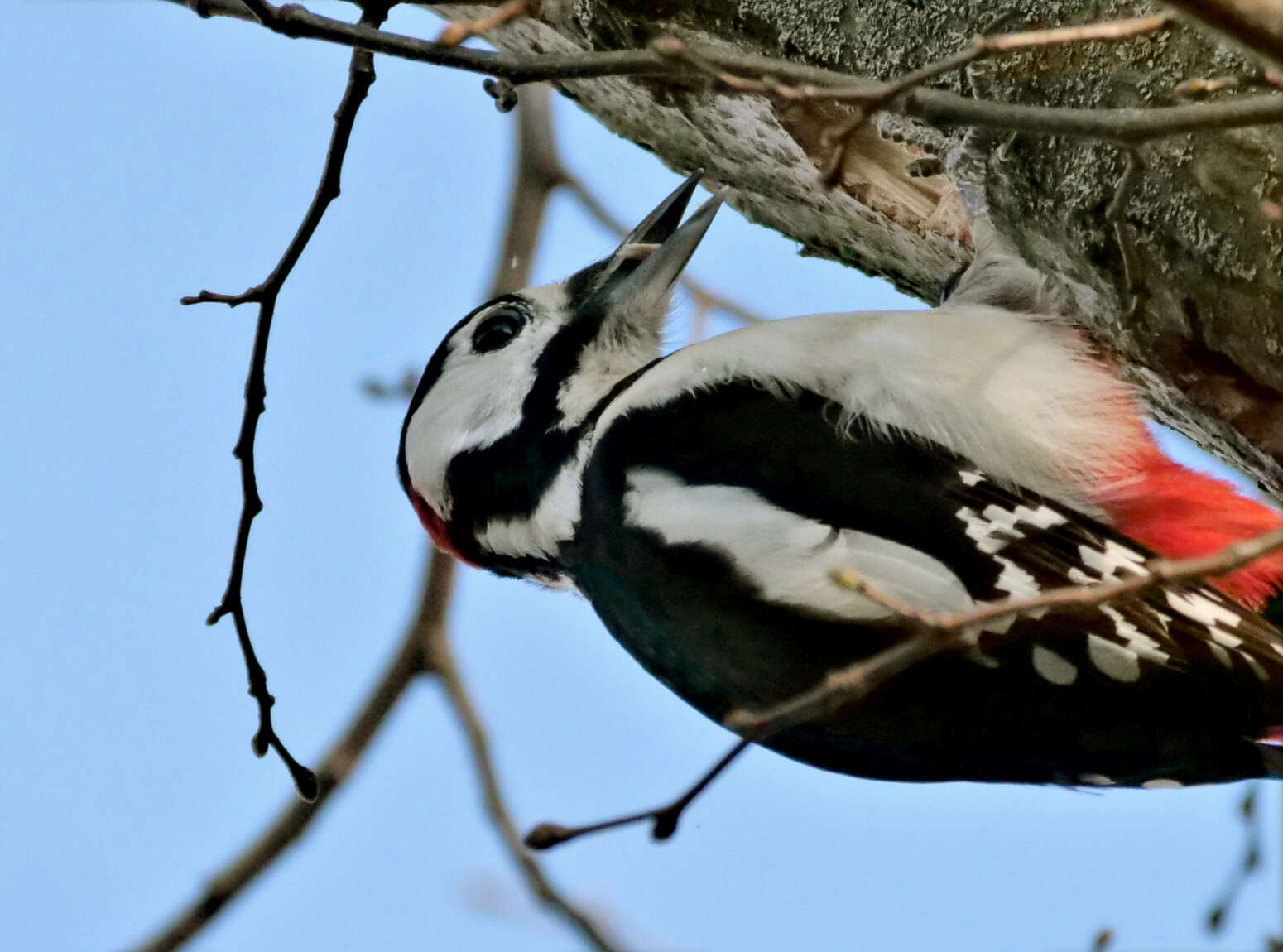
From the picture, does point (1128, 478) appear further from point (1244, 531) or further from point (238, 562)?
point (238, 562)

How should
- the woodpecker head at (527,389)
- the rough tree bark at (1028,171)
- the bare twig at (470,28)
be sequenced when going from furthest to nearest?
the woodpecker head at (527,389)
the rough tree bark at (1028,171)
the bare twig at (470,28)

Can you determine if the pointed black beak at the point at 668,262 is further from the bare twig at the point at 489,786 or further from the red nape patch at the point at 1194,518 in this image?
the bare twig at the point at 489,786

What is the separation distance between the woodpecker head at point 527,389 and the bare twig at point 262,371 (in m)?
0.43

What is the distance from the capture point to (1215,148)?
185cm

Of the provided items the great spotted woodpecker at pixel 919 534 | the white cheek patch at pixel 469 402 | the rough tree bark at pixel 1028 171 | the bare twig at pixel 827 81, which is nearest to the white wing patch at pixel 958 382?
the great spotted woodpecker at pixel 919 534

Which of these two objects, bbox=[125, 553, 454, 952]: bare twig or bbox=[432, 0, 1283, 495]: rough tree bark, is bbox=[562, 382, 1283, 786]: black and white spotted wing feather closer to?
bbox=[432, 0, 1283, 495]: rough tree bark

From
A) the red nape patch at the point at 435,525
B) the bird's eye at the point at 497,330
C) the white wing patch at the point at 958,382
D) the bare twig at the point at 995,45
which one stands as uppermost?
the bare twig at the point at 995,45

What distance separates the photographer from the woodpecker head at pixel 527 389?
251 centimetres

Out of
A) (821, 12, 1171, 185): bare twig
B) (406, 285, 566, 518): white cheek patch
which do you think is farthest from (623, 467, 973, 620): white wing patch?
(821, 12, 1171, 185): bare twig

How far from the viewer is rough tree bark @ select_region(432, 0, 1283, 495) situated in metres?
1.89

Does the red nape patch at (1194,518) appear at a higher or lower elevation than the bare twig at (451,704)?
higher

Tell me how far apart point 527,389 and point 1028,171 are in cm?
93

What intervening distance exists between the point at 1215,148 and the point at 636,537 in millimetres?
959

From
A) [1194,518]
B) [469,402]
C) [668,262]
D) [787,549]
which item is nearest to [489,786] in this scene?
[469,402]
